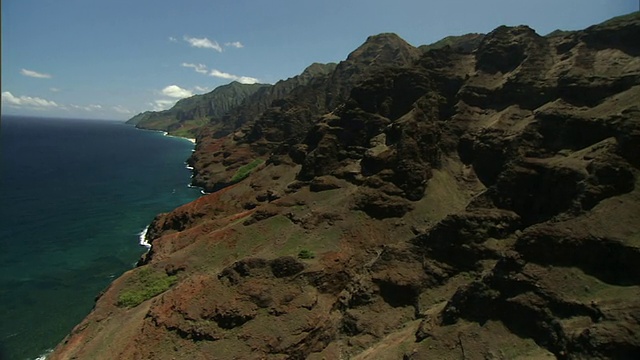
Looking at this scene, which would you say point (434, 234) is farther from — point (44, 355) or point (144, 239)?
point (144, 239)

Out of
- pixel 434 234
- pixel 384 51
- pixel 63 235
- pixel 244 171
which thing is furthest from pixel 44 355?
pixel 384 51

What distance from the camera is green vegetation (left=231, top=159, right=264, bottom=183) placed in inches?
4808

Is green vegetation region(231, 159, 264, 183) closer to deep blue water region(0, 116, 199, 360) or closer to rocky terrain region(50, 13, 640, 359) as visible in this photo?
deep blue water region(0, 116, 199, 360)

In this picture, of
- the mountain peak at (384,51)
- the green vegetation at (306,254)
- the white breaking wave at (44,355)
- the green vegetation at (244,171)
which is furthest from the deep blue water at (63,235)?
the mountain peak at (384,51)

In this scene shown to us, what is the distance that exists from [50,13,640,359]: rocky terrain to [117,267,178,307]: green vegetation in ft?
1.17

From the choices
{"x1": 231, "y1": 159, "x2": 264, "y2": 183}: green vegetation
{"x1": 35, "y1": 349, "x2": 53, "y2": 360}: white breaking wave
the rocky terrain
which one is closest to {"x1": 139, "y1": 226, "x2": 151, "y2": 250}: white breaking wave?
the rocky terrain

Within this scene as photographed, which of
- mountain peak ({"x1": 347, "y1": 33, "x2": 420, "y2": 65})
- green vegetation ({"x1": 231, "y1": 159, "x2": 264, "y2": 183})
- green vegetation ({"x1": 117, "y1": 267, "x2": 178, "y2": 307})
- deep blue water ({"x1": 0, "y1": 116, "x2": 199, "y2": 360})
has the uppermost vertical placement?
mountain peak ({"x1": 347, "y1": 33, "x2": 420, "y2": 65})

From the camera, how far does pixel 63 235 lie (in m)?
86.9

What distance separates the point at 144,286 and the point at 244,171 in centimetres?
7023

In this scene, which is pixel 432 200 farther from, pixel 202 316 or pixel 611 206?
pixel 202 316

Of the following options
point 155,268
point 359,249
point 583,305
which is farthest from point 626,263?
point 155,268

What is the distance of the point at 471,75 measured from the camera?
8250 centimetres

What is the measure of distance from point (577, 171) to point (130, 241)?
249 feet

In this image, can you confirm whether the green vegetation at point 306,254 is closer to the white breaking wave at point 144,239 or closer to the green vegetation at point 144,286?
the green vegetation at point 144,286
